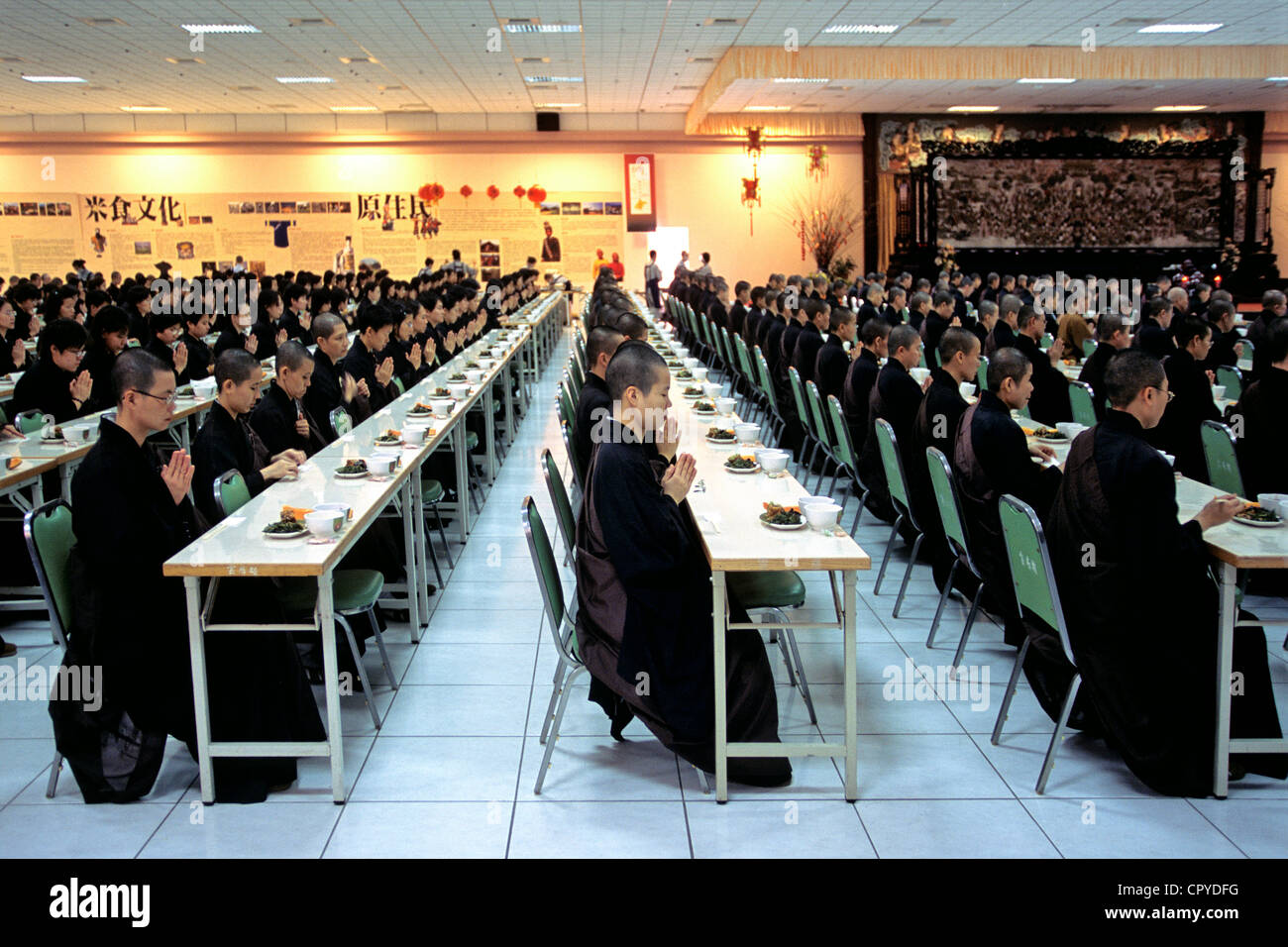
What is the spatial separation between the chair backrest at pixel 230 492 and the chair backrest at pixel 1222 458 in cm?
423

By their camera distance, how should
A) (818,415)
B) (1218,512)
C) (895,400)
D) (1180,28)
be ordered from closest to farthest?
(1218,512), (895,400), (818,415), (1180,28)

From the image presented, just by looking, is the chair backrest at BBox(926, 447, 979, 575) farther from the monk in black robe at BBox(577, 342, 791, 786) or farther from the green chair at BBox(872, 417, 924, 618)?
the monk in black robe at BBox(577, 342, 791, 786)

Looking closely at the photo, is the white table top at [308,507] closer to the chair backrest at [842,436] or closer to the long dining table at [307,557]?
the long dining table at [307,557]

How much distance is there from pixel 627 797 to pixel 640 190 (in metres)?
19.7

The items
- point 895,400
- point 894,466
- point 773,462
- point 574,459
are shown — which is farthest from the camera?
point 895,400

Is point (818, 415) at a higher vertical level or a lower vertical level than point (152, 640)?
Answer: higher

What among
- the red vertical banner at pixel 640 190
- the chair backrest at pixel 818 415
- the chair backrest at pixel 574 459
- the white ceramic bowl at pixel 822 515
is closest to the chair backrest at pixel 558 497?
the white ceramic bowl at pixel 822 515

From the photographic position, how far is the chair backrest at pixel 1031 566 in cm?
342

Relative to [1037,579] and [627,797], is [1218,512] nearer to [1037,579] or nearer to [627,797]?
[1037,579]

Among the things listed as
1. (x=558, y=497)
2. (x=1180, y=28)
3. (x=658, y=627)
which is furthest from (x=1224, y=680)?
(x=1180, y=28)

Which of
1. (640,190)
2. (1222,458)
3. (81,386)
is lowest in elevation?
(1222,458)

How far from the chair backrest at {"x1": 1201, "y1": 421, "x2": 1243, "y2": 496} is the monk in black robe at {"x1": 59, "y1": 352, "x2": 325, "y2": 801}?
409 cm

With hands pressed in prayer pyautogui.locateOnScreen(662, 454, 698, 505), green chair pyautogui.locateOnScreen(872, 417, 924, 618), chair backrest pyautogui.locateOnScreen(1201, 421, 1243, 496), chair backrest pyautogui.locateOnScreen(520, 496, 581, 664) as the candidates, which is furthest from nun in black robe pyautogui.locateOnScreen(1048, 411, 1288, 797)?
chair backrest pyautogui.locateOnScreen(1201, 421, 1243, 496)

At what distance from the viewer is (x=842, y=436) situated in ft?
19.9
